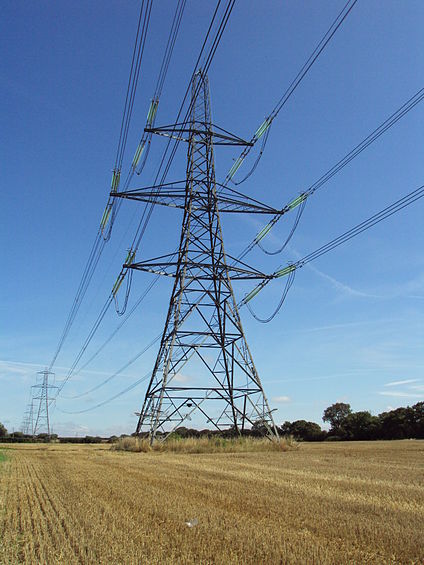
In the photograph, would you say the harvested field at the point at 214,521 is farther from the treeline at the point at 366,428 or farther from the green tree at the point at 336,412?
the green tree at the point at 336,412

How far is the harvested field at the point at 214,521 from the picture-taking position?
5004 millimetres

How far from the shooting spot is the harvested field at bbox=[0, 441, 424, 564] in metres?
5.00

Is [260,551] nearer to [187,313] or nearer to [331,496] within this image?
[331,496]

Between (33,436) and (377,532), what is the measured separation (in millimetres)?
92243

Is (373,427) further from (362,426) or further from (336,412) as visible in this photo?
(336,412)

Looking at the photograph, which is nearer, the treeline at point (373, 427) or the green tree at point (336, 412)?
the treeline at point (373, 427)

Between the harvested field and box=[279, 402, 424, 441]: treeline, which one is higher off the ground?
box=[279, 402, 424, 441]: treeline

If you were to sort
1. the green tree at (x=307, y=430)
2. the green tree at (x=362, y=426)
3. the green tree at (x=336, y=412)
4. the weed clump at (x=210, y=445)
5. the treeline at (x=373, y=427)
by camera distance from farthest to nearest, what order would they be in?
the green tree at (x=336, y=412)
the green tree at (x=307, y=430)
the green tree at (x=362, y=426)
the treeline at (x=373, y=427)
the weed clump at (x=210, y=445)

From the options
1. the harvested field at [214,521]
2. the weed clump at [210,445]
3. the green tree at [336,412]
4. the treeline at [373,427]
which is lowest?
the harvested field at [214,521]

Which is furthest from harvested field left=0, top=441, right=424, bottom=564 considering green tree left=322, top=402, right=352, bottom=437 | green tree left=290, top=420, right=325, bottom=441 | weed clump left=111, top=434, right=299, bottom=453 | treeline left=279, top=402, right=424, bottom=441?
green tree left=322, top=402, right=352, bottom=437

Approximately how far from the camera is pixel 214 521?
6395mm

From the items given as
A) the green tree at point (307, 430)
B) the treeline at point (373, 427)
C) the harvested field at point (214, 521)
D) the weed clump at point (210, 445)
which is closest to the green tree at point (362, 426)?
the treeline at point (373, 427)

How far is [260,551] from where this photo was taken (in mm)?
4988

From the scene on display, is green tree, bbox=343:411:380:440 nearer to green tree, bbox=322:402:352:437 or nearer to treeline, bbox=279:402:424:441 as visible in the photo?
treeline, bbox=279:402:424:441
